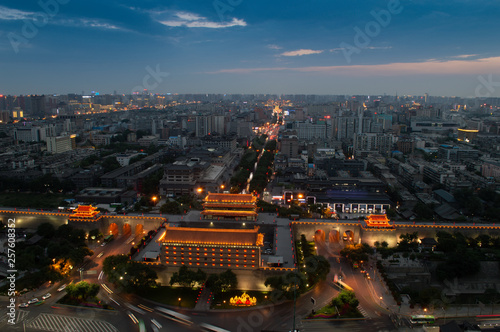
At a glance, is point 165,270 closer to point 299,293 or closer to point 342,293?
point 299,293

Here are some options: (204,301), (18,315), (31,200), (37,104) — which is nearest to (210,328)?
(204,301)

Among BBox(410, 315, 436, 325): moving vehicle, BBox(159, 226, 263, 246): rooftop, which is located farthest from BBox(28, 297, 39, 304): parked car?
BBox(410, 315, 436, 325): moving vehicle

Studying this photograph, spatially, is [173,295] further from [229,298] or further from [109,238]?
[109,238]

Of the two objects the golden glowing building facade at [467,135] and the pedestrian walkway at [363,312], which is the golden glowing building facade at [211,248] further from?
the golden glowing building facade at [467,135]
